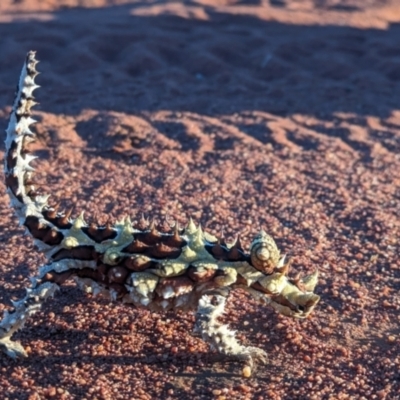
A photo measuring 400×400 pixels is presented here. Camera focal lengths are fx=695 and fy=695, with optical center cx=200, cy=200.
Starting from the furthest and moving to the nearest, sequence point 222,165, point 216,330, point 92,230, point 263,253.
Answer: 1. point 222,165
2. point 92,230
3. point 216,330
4. point 263,253

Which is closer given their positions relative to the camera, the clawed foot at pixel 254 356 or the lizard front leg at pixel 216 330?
the lizard front leg at pixel 216 330

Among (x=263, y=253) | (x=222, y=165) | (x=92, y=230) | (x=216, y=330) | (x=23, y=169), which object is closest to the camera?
(x=263, y=253)

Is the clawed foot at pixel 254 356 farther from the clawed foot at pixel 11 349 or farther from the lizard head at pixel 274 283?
the clawed foot at pixel 11 349

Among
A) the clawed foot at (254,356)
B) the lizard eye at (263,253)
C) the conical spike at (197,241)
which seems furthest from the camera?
the clawed foot at (254,356)

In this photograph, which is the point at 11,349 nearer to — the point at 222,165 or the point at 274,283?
the point at 274,283

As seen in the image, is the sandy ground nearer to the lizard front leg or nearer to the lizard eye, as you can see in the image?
the lizard front leg

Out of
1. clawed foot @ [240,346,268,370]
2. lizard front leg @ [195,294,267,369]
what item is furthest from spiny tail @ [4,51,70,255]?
clawed foot @ [240,346,268,370]

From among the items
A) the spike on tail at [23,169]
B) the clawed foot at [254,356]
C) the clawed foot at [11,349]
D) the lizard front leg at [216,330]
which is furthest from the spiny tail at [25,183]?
the clawed foot at [254,356]

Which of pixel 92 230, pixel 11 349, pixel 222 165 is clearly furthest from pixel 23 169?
pixel 222 165
